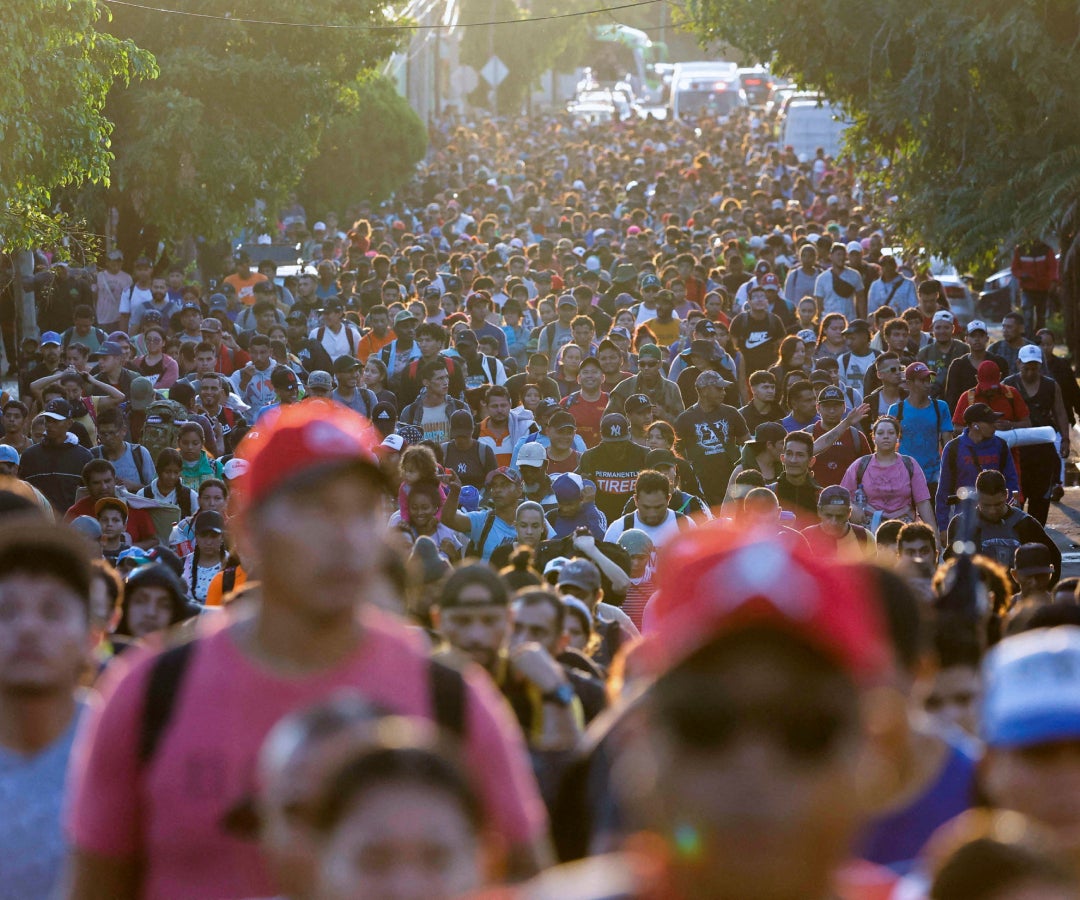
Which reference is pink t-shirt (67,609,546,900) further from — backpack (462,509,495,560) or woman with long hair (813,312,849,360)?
woman with long hair (813,312,849,360)

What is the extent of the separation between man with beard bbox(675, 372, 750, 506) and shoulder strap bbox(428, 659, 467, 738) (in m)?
9.73

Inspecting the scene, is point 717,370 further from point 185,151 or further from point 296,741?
point 296,741

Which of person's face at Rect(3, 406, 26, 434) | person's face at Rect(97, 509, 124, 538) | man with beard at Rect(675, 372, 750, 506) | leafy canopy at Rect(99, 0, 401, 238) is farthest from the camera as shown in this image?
leafy canopy at Rect(99, 0, 401, 238)

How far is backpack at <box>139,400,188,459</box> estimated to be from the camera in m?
13.2

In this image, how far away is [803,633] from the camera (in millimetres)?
1959

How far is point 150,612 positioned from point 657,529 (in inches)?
168

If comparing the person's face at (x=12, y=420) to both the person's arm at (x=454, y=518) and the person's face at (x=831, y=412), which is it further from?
the person's face at (x=831, y=412)

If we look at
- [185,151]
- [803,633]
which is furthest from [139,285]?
[803,633]

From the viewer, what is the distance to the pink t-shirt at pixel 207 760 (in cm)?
308

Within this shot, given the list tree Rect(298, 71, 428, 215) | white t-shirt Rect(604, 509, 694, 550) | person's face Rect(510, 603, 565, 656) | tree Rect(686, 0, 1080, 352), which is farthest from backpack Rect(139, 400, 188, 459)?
tree Rect(298, 71, 428, 215)

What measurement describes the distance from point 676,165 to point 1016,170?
23.7 meters

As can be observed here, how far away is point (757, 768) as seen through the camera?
1.93m

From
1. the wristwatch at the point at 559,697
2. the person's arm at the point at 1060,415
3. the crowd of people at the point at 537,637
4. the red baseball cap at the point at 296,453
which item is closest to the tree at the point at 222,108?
the crowd of people at the point at 537,637

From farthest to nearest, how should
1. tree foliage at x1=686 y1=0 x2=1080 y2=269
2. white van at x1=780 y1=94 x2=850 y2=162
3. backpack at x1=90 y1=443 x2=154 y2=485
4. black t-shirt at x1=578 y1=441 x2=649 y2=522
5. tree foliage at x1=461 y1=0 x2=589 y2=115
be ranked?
1. tree foliage at x1=461 y1=0 x2=589 y2=115
2. white van at x1=780 y1=94 x2=850 y2=162
3. tree foliage at x1=686 y1=0 x2=1080 y2=269
4. backpack at x1=90 y1=443 x2=154 y2=485
5. black t-shirt at x1=578 y1=441 x2=649 y2=522
